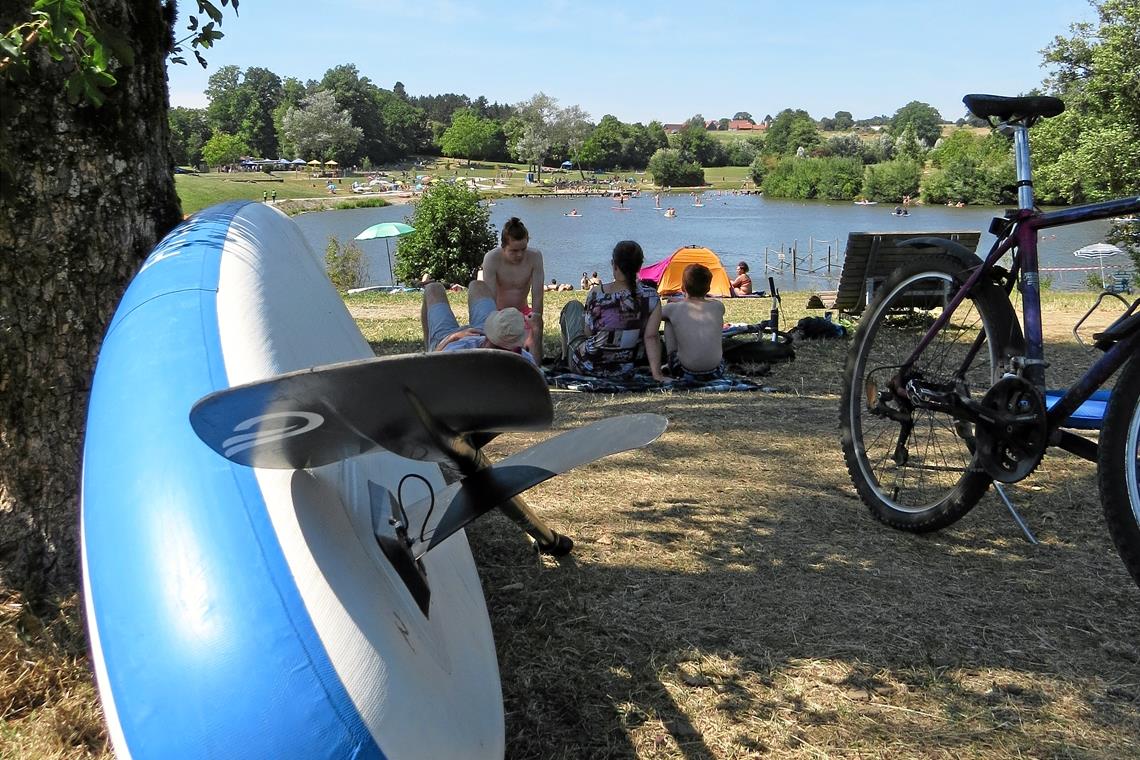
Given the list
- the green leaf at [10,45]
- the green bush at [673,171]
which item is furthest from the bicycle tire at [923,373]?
the green bush at [673,171]

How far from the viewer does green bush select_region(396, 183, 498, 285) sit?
76.5 ft

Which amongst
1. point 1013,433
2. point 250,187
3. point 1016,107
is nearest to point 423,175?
point 250,187

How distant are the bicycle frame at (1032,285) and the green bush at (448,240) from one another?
2025 centimetres

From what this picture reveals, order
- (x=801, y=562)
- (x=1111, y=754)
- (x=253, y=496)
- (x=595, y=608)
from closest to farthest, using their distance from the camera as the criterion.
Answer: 1. (x=253, y=496)
2. (x=1111, y=754)
3. (x=595, y=608)
4. (x=801, y=562)

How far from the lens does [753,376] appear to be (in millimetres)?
7324

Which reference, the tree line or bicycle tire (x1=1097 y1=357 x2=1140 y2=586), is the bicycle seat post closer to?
bicycle tire (x1=1097 y1=357 x2=1140 y2=586)

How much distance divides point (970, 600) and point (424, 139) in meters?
155

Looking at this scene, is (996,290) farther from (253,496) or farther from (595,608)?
(253,496)

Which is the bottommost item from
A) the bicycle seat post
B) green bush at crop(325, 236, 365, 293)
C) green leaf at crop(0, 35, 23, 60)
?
green bush at crop(325, 236, 365, 293)

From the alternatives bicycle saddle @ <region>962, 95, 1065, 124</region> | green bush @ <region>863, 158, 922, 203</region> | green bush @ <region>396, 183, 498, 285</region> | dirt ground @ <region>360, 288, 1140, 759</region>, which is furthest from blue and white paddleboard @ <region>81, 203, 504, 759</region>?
green bush @ <region>863, 158, 922, 203</region>

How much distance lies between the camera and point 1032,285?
10.7 ft

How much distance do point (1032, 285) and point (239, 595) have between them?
278 centimetres

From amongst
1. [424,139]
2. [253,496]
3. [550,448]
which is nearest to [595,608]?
[550,448]

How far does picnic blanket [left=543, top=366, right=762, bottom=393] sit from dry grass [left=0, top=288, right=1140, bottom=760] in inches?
90.9
